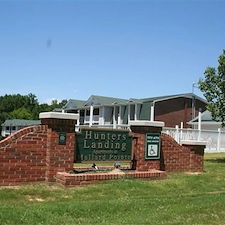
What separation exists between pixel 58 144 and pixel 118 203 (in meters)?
2.90

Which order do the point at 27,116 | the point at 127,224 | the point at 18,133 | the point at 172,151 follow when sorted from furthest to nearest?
the point at 27,116 → the point at 172,151 → the point at 18,133 → the point at 127,224

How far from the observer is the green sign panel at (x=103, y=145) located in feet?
33.4

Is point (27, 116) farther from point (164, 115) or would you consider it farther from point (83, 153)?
point (83, 153)

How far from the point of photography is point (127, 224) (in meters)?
5.91

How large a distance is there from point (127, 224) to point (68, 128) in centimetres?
439

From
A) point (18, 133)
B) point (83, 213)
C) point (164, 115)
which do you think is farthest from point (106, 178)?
point (164, 115)

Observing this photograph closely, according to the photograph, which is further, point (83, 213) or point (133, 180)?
point (133, 180)

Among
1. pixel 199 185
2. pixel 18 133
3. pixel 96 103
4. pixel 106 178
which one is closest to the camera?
pixel 18 133

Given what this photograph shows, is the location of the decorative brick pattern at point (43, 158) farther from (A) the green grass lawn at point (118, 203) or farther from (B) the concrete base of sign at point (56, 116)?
(A) the green grass lawn at point (118, 203)

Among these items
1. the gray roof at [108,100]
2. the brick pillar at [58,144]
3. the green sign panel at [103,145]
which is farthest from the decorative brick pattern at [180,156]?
the gray roof at [108,100]

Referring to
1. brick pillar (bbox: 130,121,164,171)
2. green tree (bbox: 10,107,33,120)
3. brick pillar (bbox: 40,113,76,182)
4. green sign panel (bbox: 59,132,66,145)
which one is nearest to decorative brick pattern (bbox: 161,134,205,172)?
brick pillar (bbox: 130,121,164,171)

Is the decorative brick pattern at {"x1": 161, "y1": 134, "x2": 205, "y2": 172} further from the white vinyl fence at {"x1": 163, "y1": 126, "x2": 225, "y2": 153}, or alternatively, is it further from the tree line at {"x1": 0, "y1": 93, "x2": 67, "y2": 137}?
the tree line at {"x1": 0, "y1": 93, "x2": 67, "y2": 137}

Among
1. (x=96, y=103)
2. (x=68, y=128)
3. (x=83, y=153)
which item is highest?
(x=96, y=103)

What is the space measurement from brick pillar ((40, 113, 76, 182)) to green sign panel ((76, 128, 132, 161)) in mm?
363
